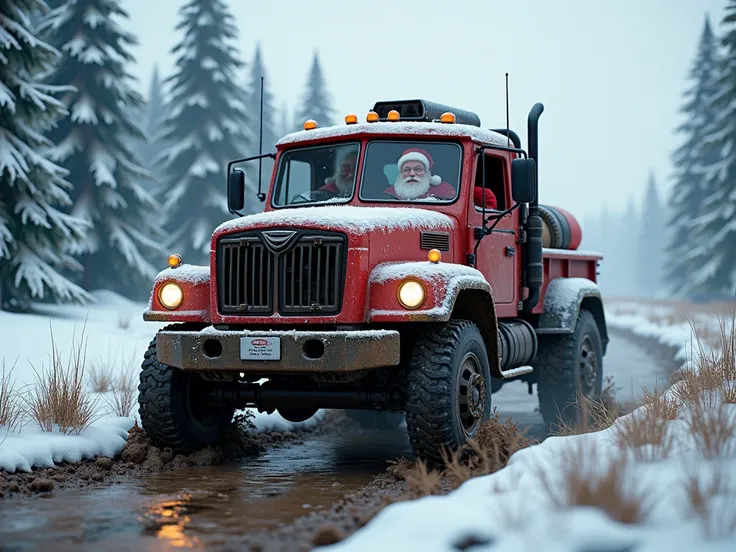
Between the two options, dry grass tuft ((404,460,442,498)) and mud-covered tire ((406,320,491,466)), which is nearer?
dry grass tuft ((404,460,442,498))

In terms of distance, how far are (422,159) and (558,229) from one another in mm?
2905

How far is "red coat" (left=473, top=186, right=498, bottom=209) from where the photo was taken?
834 centimetres

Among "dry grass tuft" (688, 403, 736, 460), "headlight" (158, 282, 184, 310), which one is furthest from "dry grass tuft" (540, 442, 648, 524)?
"headlight" (158, 282, 184, 310)

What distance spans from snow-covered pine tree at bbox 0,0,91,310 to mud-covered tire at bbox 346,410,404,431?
7.42 meters

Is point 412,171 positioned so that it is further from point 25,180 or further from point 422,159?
point 25,180

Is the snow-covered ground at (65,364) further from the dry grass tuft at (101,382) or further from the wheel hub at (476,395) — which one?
the wheel hub at (476,395)

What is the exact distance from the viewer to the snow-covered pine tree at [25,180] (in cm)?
1545

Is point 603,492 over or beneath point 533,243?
beneath

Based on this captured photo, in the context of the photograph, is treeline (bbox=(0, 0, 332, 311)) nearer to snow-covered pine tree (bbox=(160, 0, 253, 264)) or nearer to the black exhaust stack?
snow-covered pine tree (bbox=(160, 0, 253, 264))

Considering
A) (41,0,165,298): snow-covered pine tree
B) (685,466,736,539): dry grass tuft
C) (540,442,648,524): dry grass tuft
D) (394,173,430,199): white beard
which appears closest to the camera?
(685,466,736,539): dry grass tuft

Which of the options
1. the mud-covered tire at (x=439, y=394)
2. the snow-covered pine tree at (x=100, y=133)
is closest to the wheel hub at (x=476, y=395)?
the mud-covered tire at (x=439, y=394)

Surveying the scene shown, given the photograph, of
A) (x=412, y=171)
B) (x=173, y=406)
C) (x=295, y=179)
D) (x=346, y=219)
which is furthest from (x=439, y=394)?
(x=295, y=179)

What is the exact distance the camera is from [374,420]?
33.9ft

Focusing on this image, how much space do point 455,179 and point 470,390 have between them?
1.96 metres
